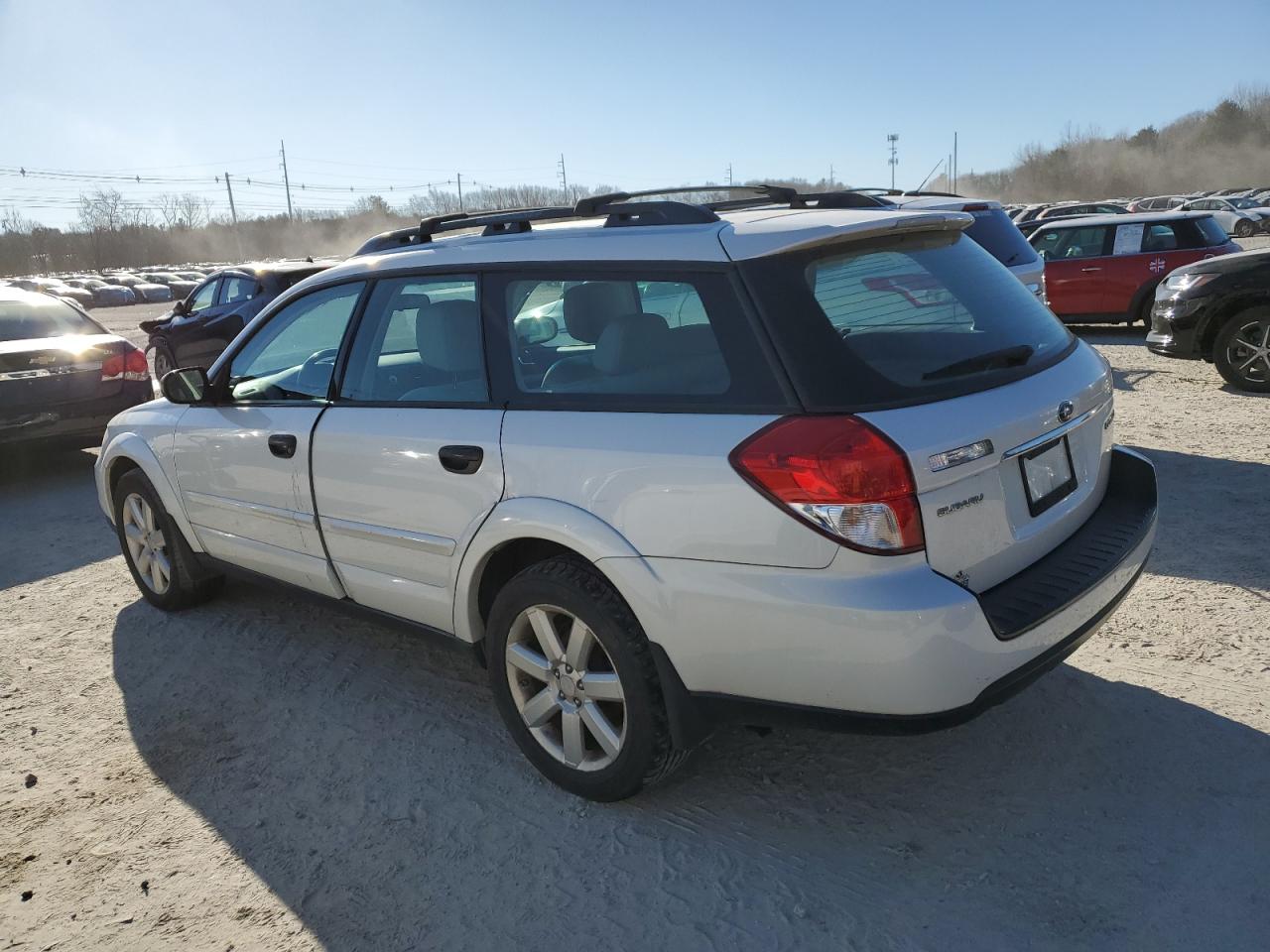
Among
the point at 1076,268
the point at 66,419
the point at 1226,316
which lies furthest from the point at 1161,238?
the point at 66,419

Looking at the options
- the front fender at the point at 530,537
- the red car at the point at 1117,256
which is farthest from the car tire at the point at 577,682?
the red car at the point at 1117,256

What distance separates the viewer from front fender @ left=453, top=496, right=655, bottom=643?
110 inches

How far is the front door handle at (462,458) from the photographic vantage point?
10.2ft

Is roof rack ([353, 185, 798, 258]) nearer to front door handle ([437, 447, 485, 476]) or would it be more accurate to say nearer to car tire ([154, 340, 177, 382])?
front door handle ([437, 447, 485, 476])

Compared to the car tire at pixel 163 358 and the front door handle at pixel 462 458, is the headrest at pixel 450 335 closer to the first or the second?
the front door handle at pixel 462 458

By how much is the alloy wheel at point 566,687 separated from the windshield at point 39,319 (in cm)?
719

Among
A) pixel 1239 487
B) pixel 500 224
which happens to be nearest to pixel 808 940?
pixel 500 224

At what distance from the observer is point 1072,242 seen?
12945mm

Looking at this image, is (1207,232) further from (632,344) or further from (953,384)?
(632,344)

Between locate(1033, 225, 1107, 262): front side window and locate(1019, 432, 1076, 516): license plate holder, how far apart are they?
1113 centimetres

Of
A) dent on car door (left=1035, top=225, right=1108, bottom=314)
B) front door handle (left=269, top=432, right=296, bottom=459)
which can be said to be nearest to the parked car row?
dent on car door (left=1035, top=225, right=1108, bottom=314)

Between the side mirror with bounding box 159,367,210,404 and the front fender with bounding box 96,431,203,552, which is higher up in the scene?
the side mirror with bounding box 159,367,210,404

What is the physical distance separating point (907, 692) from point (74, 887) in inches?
97.0

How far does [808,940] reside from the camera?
245cm
